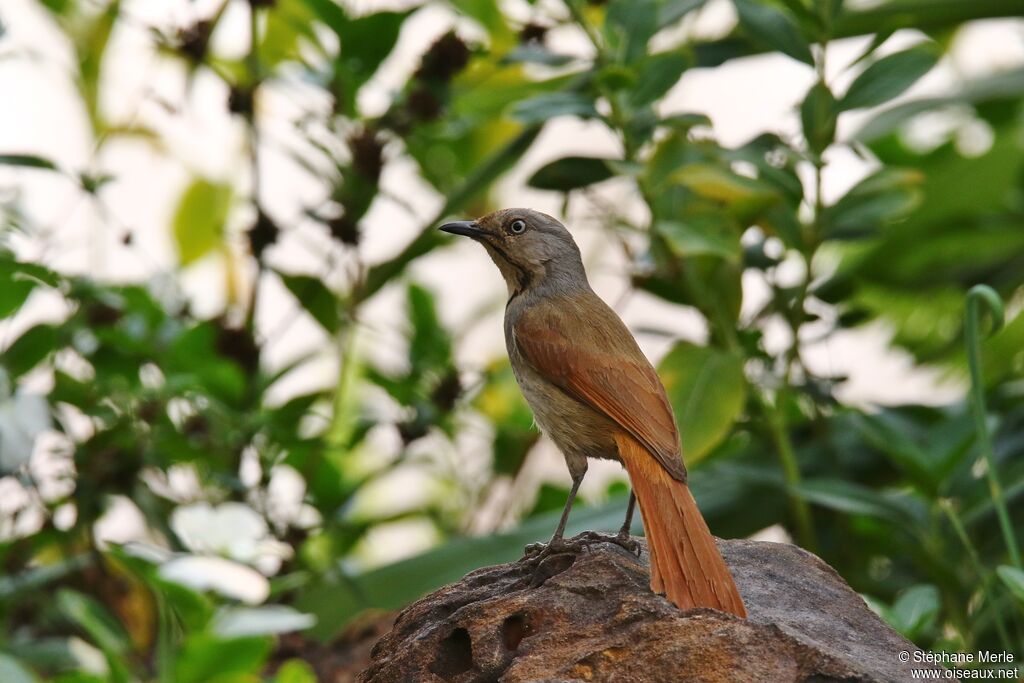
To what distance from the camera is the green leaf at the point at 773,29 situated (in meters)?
3.69

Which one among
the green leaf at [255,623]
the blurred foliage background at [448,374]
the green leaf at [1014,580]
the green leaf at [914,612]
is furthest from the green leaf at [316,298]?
the green leaf at [1014,580]

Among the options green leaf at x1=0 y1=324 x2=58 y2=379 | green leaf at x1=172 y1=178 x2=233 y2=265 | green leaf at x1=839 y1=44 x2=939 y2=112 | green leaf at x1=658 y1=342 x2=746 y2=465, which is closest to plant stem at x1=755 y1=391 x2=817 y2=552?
green leaf at x1=658 y1=342 x2=746 y2=465

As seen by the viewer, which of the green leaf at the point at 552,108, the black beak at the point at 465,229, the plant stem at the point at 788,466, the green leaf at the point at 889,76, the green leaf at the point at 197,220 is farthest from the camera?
the green leaf at the point at 197,220

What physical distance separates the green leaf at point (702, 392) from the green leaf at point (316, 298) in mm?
1241

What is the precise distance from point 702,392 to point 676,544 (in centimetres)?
123

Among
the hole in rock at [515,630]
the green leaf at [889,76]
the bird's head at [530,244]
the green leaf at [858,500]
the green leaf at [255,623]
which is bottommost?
the hole in rock at [515,630]

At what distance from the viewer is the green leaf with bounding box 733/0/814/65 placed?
369 centimetres

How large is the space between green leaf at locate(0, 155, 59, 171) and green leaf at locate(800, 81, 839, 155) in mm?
2231

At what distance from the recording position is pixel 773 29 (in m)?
3.69

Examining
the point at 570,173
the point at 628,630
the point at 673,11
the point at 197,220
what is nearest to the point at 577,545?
the point at 628,630

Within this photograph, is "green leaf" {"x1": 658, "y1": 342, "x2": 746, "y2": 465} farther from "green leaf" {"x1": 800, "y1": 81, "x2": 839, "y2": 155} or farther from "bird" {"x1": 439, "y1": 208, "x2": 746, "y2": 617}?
"green leaf" {"x1": 800, "y1": 81, "x2": 839, "y2": 155}

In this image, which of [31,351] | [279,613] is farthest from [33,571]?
[279,613]

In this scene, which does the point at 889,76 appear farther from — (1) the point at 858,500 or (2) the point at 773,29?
(1) the point at 858,500

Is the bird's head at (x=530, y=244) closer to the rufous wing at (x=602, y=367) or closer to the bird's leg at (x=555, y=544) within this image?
the rufous wing at (x=602, y=367)
